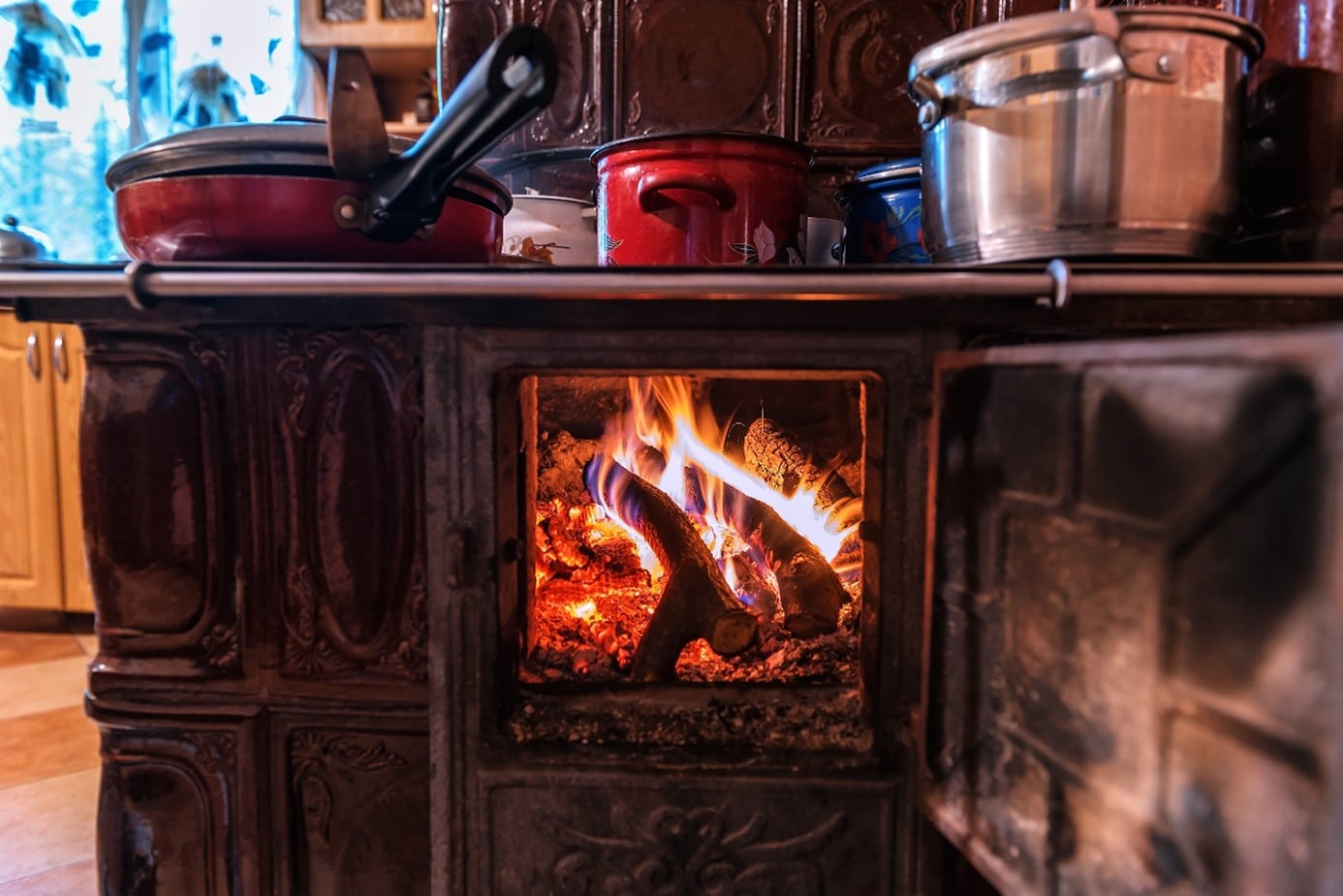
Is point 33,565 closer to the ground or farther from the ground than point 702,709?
closer to the ground

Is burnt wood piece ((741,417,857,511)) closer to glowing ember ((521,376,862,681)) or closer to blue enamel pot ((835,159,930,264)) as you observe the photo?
glowing ember ((521,376,862,681))

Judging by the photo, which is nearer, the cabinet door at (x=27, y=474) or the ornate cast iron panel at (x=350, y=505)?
the ornate cast iron panel at (x=350, y=505)

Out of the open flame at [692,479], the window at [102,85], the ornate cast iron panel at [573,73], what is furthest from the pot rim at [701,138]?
the window at [102,85]

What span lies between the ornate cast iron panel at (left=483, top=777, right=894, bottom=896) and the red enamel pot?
0.61 m

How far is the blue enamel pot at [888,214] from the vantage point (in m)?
0.93

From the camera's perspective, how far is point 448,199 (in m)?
0.75

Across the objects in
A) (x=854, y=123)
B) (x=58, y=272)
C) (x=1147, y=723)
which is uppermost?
(x=854, y=123)

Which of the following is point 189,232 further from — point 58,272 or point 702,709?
point 702,709

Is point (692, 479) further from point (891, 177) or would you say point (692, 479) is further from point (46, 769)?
point (46, 769)

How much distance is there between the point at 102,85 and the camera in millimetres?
2049

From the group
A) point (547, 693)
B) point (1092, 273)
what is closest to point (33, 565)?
point (547, 693)

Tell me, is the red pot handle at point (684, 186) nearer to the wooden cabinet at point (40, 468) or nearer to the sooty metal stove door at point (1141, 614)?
the sooty metal stove door at point (1141, 614)

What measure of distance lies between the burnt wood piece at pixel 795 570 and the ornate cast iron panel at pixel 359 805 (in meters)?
0.51

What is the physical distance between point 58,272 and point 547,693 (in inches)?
25.2
